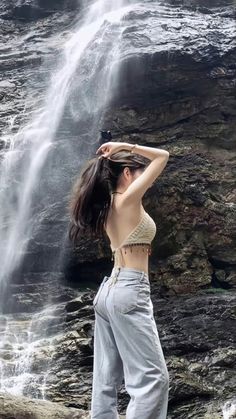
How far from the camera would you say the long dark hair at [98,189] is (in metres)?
3.20

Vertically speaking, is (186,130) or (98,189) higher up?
(98,189)

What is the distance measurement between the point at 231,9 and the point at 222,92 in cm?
410

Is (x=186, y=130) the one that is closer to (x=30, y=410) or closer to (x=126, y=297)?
(x=30, y=410)

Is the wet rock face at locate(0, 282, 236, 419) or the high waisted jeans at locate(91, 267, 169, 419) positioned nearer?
the high waisted jeans at locate(91, 267, 169, 419)

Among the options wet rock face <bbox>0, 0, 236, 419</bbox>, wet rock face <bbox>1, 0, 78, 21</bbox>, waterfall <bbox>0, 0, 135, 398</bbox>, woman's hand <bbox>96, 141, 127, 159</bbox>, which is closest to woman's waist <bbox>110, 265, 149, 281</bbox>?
woman's hand <bbox>96, 141, 127, 159</bbox>

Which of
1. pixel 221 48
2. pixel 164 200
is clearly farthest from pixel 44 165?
pixel 221 48

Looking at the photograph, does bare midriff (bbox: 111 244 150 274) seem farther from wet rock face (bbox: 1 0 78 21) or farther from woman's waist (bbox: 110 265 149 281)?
wet rock face (bbox: 1 0 78 21)

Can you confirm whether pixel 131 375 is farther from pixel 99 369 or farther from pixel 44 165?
pixel 44 165

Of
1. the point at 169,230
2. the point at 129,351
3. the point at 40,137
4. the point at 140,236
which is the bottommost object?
the point at 169,230

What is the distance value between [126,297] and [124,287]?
7cm

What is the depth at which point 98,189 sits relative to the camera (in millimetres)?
3225

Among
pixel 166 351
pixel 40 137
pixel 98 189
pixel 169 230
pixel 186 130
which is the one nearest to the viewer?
pixel 98 189

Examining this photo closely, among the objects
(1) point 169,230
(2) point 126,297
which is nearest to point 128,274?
(2) point 126,297

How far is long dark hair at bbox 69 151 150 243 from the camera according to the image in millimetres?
3201
